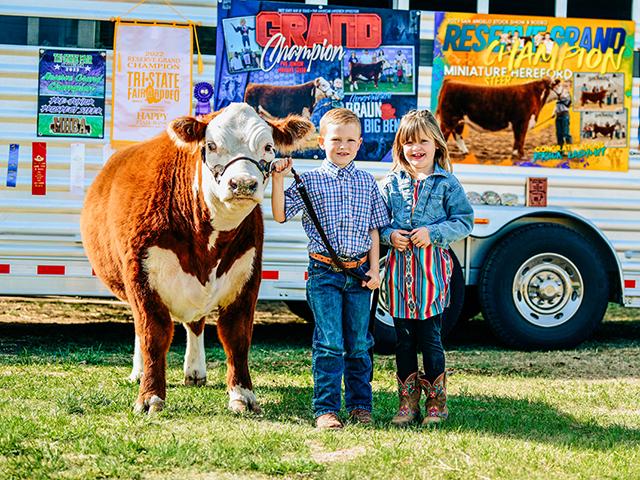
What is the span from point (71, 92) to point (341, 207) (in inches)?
129

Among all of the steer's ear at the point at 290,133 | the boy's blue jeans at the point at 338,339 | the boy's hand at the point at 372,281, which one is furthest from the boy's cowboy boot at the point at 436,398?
the steer's ear at the point at 290,133

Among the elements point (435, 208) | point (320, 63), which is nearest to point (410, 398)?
point (435, 208)

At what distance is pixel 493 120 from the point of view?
753 centimetres

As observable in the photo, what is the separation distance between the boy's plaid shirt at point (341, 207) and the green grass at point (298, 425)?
914 millimetres

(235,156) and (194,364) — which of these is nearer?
(235,156)

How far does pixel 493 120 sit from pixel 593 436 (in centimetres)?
351

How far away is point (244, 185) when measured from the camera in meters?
4.50

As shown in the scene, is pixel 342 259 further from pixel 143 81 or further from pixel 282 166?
pixel 143 81

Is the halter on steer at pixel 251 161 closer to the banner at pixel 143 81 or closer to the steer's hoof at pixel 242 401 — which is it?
the steer's hoof at pixel 242 401

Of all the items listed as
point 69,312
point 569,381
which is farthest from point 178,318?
point 69,312

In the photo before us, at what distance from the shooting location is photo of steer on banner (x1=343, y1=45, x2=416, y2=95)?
736cm

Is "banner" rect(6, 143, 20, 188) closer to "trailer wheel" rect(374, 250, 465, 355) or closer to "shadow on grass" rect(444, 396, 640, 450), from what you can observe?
"trailer wheel" rect(374, 250, 465, 355)

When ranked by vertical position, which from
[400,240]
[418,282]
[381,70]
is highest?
[381,70]

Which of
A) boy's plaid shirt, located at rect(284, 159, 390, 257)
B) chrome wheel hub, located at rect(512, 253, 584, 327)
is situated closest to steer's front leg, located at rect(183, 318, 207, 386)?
boy's plaid shirt, located at rect(284, 159, 390, 257)
